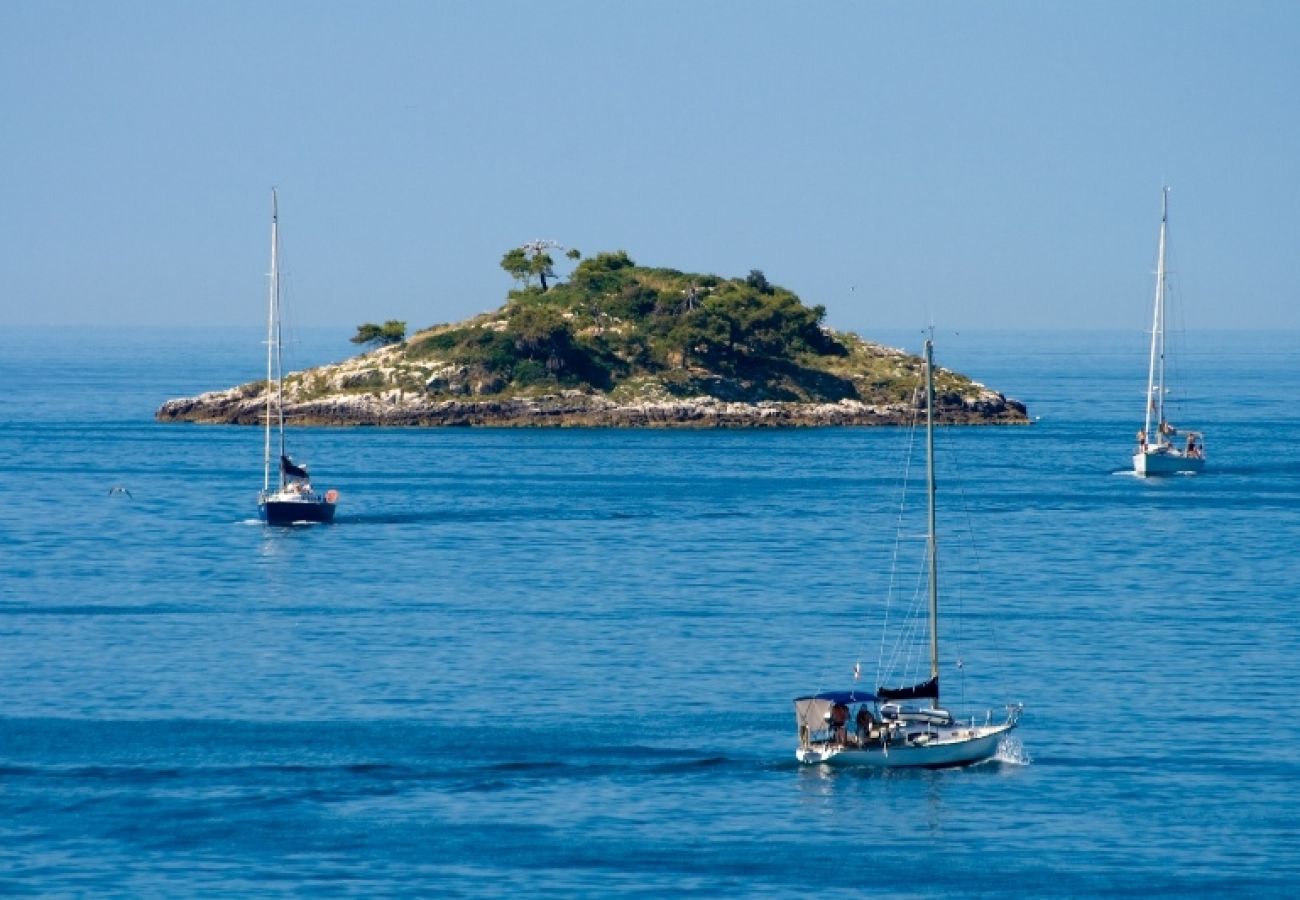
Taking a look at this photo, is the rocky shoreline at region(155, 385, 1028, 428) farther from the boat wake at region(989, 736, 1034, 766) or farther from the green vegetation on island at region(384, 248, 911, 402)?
the boat wake at region(989, 736, 1034, 766)

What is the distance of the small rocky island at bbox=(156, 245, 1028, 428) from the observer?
603ft

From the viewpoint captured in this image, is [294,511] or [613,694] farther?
[294,511]

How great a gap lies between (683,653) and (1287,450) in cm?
10060

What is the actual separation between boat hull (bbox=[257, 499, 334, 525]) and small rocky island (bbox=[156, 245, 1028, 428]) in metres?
71.3

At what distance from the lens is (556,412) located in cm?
18388

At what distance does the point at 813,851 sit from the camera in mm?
48719

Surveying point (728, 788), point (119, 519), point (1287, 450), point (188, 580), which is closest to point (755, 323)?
point (1287, 450)

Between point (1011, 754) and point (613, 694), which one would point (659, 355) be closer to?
point (613, 694)

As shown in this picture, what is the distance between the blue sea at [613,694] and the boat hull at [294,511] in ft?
6.46

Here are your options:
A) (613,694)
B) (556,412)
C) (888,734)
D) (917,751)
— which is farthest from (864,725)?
(556,412)

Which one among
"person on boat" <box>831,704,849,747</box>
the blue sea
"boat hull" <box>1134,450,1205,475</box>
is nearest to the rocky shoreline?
"boat hull" <box>1134,450,1205,475</box>

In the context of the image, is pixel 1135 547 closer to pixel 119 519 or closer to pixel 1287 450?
pixel 119 519

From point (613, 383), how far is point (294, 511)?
82125mm

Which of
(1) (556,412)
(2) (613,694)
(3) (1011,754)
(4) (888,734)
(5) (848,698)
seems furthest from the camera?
(1) (556,412)
